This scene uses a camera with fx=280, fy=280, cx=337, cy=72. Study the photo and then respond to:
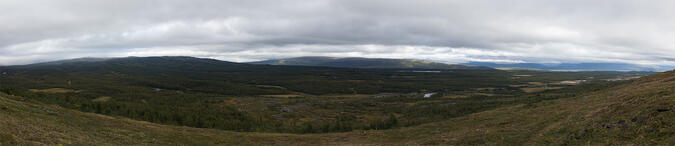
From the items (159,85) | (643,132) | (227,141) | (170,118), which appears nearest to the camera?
(643,132)

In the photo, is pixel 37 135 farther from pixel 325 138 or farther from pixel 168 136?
pixel 325 138

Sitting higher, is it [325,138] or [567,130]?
[567,130]

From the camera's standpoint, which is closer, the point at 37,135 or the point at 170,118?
the point at 37,135

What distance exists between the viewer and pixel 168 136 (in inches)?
1217

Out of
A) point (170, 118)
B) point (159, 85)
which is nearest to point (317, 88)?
point (159, 85)

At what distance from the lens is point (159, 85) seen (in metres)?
169

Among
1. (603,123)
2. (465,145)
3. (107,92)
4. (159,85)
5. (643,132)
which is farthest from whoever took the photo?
(159,85)

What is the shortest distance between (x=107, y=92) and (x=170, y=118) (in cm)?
7774

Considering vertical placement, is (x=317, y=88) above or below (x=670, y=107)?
below

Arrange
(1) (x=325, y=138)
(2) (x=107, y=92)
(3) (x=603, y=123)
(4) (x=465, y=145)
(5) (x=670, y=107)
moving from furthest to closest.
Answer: (2) (x=107, y=92) → (1) (x=325, y=138) → (4) (x=465, y=145) → (3) (x=603, y=123) → (5) (x=670, y=107)

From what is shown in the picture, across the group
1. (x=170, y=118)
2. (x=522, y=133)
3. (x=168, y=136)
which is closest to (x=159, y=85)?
(x=170, y=118)

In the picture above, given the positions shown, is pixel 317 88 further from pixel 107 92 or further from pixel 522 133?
pixel 522 133

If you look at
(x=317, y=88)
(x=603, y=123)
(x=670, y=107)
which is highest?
(x=670, y=107)

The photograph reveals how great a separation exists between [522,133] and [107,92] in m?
138
